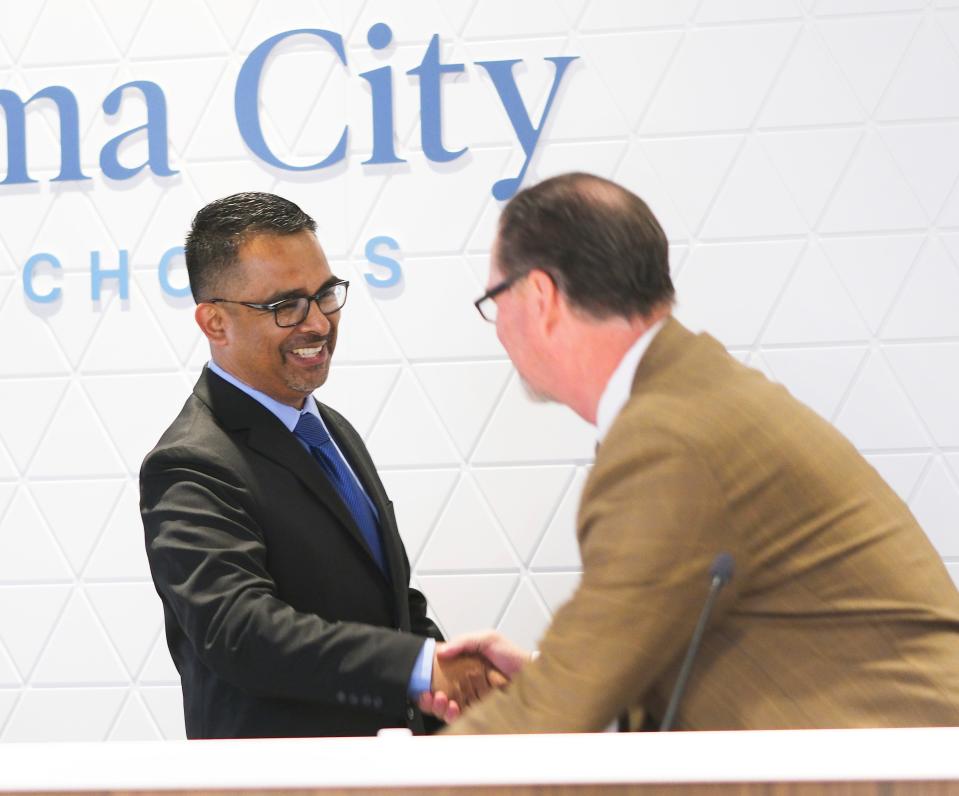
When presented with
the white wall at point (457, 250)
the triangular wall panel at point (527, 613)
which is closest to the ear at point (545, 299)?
the white wall at point (457, 250)

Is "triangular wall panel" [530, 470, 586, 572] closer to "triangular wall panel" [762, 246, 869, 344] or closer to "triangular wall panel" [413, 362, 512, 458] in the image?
"triangular wall panel" [413, 362, 512, 458]

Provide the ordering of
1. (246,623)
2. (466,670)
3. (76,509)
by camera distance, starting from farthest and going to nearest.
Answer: (76,509) < (466,670) < (246,623)

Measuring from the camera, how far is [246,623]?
1.85m

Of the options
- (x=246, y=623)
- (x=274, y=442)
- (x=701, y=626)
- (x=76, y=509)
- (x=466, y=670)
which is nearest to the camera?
(x=701, y=626)

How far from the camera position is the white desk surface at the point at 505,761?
92cm

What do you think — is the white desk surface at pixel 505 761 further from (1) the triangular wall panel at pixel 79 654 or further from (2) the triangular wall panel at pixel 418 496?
(1) the triangular wall panel at pixel 79 654

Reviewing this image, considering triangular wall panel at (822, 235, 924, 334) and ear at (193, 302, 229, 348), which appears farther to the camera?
triangular wall panel at (822, 235, 924, 334)

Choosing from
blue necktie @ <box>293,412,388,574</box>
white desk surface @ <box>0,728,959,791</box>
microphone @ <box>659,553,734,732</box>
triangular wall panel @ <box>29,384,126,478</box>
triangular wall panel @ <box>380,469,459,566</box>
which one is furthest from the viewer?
triangular wall panel @ <box>29,384,126,478</box>

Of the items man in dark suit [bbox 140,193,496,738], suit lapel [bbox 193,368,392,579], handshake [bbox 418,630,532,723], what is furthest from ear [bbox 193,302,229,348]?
handshake [bbox 418,630,532,723]

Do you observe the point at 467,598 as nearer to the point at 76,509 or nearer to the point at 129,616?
the point at 129,616

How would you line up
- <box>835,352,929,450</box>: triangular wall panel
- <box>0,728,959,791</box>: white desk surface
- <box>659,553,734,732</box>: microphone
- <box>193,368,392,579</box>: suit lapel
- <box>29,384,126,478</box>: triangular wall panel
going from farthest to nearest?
<box>29,384,126,478</box>: triangular wall panel < <box>835,352,929,450</box>: triangular wall panel < <box>193,368,392,579</box>: suit lapel < <box>659,553,734,732</box>: microphone < <box>0,728,959,791</box>: white desk surface

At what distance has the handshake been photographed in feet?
6.24

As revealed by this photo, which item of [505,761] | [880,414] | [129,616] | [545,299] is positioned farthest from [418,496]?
[505,761]

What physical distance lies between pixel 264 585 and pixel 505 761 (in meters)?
1.04
